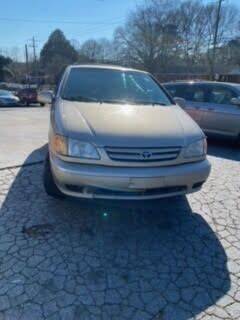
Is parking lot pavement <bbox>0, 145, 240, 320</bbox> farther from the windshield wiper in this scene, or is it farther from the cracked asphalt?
the windshield wiper

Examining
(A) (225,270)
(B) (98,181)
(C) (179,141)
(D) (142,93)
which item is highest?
(D) (142,93)

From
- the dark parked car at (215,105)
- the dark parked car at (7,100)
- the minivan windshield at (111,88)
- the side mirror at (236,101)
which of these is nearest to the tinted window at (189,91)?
the dark parked car at (215,105)

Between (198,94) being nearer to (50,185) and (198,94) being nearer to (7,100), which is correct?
(50,185)

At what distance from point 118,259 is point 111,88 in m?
2.34

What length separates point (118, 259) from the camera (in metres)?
2.70

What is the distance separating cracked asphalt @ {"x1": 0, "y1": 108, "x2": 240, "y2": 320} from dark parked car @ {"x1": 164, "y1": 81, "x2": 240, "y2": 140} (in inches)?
132

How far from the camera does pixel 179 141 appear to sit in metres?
2.97

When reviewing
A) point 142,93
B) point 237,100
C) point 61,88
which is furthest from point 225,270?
point 237,100

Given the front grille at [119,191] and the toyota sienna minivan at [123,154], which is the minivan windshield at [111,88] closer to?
the toyota sienna minivan at [123,154]

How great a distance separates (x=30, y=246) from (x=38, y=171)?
2045 millimetres

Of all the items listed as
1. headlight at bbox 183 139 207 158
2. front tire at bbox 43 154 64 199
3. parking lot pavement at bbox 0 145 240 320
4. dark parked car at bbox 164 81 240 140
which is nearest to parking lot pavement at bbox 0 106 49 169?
parking lot pavement at bbox 0 145 240 320

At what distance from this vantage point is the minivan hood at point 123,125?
9.25 feet

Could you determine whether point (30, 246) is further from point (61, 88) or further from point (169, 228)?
point (61, 88)

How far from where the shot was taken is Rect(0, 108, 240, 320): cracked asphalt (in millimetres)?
2182
